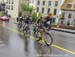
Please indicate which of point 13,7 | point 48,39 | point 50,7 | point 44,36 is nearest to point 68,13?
point 50,7

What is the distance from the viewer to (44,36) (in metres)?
13.3

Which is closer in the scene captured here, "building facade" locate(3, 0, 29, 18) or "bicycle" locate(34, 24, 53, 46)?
"bicycle" locate(34, 24, 53, 46)

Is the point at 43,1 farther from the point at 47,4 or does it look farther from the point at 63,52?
the point at 63,52

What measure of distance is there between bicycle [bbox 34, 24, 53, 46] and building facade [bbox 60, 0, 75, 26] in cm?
4605

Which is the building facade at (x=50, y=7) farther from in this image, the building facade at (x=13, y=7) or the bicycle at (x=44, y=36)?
the bicycle at (x=44, y=36)

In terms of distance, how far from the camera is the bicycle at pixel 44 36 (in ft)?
42.6

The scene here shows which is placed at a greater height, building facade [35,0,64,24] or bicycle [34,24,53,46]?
building facade [35,0,64,24]

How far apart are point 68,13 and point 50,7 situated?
5972 mm

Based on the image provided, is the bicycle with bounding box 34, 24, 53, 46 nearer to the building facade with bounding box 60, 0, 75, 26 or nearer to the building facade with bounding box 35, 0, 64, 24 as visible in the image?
the building facade with bounding box 60, 0, 75, 26

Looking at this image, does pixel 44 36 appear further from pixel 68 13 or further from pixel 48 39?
pixel 68 13

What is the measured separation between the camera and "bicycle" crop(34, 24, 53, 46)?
42.6 feet

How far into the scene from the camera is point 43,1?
219 feet

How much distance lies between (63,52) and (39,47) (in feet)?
5.35

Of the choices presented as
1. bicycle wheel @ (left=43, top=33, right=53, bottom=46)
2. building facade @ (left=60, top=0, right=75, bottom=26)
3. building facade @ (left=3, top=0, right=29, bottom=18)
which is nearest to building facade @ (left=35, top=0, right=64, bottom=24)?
building facade @ (left=60, top=0, right=75, bottom=26)
